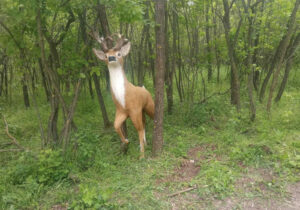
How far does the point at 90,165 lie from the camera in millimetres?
3957

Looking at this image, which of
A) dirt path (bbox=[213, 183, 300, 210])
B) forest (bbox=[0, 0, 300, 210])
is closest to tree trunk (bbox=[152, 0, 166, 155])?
forest (bbox=[0, 0, 300, 210])

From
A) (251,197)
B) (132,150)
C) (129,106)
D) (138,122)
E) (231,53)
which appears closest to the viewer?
(251,197)

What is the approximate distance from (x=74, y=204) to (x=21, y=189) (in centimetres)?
106

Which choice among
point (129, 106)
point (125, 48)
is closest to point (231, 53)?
point (125, 48)

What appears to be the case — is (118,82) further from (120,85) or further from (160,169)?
(160,169)

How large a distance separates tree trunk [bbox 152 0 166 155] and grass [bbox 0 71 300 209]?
0.35m

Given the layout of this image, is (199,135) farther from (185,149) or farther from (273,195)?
(273,195)

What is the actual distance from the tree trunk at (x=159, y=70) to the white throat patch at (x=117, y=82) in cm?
58

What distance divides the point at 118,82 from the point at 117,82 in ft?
0.05

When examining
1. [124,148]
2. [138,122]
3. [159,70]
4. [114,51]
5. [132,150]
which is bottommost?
[132,150]

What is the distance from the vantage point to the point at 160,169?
3.73 meters

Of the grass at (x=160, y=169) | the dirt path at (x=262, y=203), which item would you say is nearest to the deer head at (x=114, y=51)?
the grass at (x=160, y=169)

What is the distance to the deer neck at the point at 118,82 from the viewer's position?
12.7 ft

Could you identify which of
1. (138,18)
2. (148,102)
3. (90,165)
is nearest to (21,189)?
(90,165)
